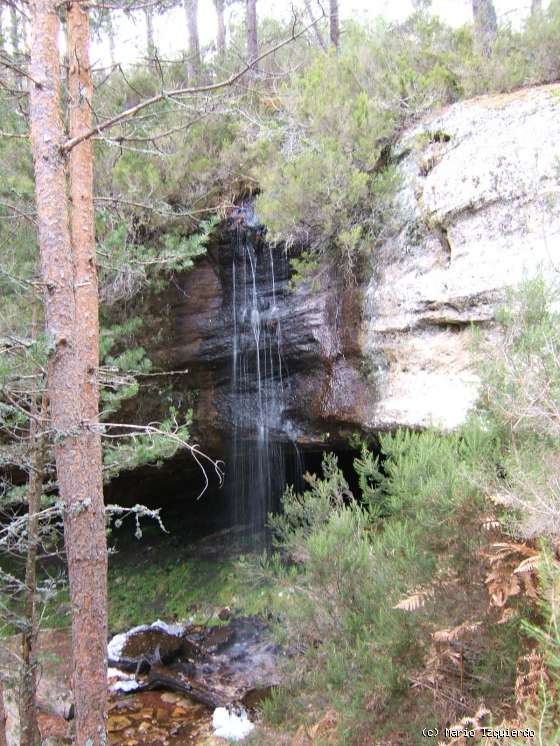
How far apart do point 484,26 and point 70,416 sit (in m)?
8.62

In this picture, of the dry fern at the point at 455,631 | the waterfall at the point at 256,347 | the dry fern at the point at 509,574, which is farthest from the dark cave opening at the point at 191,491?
the dry fern at the point at 509,574

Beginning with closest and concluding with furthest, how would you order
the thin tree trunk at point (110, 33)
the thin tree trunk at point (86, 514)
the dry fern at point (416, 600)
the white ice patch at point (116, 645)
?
the dry fern at point (416, 600) → the thin tree trunk at point (86, 514) → the thin tree trunk at point (110, 33) → the white ice patch at point (116, 645)

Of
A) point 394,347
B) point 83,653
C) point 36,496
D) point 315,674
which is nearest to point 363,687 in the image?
point 315,674

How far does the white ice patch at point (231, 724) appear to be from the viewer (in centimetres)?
558

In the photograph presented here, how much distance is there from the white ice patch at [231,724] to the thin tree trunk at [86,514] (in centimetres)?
231

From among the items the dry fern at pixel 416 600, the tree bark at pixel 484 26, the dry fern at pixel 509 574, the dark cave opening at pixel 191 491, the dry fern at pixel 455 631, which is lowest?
the dark cave opening at pixel 191 491

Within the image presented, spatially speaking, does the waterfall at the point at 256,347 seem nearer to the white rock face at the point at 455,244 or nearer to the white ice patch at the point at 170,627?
the white rock face at the point at 455,244

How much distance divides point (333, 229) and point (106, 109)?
334 cm

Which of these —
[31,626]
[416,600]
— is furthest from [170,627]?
[416,600]

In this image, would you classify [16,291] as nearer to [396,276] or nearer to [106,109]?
[106,109]

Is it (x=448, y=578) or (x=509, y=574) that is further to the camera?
(x=448, y=578)

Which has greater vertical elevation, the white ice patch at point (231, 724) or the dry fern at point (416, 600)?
the dry fern at point (416, 600)

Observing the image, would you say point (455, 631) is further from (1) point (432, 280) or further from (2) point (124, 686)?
(2) point (124, 686)

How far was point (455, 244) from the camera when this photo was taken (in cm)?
647
